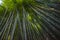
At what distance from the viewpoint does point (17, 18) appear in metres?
2.08

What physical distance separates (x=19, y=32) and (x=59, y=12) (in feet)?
1.86

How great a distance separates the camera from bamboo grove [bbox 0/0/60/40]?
6.43 ft

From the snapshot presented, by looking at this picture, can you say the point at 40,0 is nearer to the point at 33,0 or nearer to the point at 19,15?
the point at 33,0

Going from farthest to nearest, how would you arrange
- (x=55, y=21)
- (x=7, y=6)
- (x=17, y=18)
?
(x=7, y=6) → (x=17, y=18) → (x=55, y=21)

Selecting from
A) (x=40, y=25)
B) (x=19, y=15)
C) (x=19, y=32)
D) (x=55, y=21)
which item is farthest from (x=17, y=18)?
(x=55, y=21)

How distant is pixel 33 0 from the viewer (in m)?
2.15

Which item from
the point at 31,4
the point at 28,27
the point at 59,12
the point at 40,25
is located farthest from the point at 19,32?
the point at 59,12

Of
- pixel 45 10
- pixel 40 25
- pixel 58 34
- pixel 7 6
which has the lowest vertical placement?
pixel 58 34

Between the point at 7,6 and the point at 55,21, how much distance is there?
0.72 m

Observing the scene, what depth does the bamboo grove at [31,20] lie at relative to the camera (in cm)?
196

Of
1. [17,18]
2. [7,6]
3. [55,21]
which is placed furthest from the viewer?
[7,6]

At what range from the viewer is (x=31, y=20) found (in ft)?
6.73

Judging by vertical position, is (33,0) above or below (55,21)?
above

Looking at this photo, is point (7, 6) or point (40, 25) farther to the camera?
point (7, 6)
